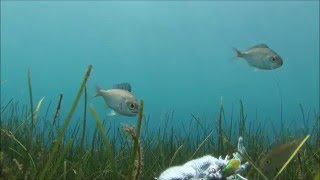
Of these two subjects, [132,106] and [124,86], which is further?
[132,106]

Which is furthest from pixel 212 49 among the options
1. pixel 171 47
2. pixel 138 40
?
pixel 138 40

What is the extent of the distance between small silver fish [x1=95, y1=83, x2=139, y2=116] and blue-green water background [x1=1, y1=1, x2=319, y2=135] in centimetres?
6122

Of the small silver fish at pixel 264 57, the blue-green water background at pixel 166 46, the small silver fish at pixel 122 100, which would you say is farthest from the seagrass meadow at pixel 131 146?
the blue-green water background at pixel 166 46

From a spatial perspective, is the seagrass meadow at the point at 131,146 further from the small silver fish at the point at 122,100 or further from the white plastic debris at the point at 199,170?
the white plastic debris at the point at 199,170

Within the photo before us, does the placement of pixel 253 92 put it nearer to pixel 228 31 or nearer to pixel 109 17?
pixel 228 31

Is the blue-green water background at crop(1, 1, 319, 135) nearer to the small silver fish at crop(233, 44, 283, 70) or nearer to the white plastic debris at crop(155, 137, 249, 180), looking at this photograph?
the small silver fish at crop(233, 44, 283, 70)

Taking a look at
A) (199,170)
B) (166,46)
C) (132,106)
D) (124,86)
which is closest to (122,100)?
(132,106)

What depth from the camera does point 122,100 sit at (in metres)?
6.38

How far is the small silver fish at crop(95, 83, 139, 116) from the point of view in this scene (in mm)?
6293

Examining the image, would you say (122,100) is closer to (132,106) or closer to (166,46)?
(132,106)

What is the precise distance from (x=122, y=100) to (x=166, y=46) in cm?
9958

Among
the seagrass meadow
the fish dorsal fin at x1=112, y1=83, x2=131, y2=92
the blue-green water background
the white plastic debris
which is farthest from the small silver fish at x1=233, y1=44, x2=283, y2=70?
the blue-green water background

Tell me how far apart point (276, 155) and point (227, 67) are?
12167 centimetres

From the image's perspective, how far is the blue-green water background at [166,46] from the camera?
8675 centimetres
